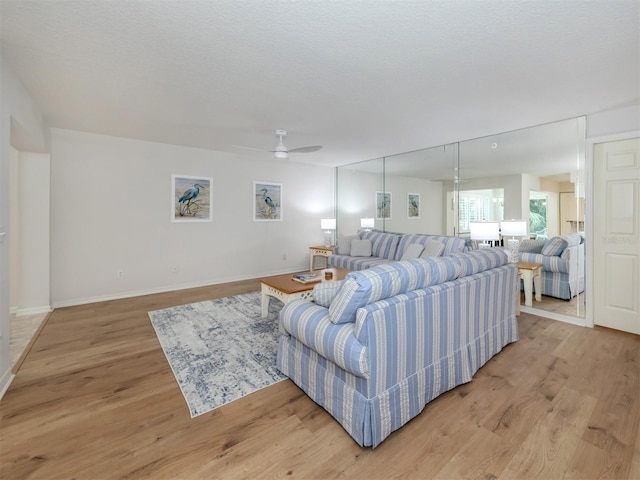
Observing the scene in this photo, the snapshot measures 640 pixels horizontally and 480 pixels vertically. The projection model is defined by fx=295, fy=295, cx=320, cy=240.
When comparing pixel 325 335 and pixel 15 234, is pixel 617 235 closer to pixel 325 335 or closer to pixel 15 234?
pixel 325 335

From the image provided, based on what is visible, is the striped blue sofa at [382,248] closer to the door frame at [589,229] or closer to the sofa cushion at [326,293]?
the door frame at [589,229]

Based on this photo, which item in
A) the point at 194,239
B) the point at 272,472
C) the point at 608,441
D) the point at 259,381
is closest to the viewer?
the point at 272,472

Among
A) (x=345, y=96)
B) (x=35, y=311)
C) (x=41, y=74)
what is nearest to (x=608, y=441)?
(x=345, y=96)

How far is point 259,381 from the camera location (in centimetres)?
230

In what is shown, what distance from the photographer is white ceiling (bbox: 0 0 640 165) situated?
1759 millimetres

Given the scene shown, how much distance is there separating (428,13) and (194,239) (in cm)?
469

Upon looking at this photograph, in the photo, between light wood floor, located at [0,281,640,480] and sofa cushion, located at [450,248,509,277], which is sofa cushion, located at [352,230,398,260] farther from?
light wood floor, located at [0,281,640,480]

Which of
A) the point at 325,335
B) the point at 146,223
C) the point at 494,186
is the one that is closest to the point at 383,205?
the point at 494,186

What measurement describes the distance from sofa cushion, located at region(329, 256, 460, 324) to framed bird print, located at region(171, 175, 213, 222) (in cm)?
410

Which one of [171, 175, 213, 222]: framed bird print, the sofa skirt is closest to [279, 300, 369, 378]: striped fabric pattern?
the sofa skirt

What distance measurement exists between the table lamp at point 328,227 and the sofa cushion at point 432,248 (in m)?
2.25

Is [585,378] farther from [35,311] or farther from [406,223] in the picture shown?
[35,311]

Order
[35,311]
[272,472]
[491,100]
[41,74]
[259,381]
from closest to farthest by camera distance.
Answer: [272,472] < [259,381] < [41,74] < [491,100] < [35,311]

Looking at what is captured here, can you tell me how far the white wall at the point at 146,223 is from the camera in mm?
4168
